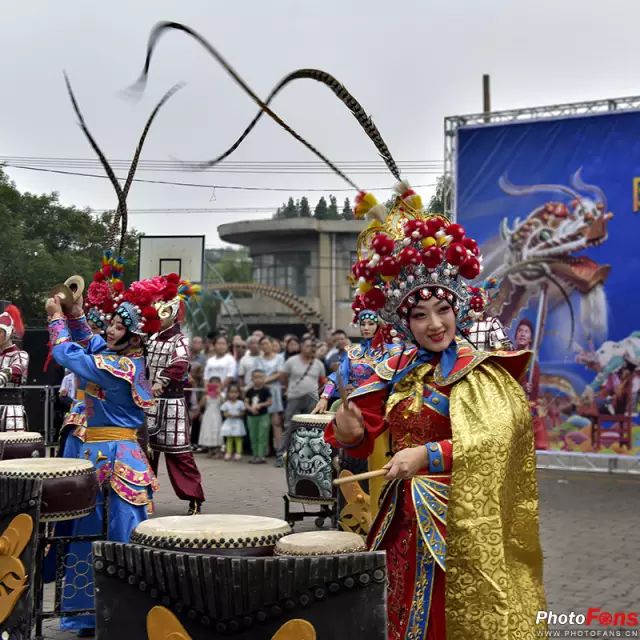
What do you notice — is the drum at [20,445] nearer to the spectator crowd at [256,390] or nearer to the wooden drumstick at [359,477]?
the wooden drumstick at [359,477]

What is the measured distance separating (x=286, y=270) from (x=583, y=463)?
34076 mm

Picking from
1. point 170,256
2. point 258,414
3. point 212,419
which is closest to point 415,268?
point 170,256

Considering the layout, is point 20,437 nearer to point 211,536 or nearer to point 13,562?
point 13,562

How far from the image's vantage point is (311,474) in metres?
8.55

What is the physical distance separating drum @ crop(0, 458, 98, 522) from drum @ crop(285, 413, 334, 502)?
3056mm

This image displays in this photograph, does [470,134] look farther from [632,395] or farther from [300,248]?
[300,248]

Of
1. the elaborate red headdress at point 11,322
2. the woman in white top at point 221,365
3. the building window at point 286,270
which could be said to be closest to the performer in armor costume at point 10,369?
the elaborate red headdress at point 11,322

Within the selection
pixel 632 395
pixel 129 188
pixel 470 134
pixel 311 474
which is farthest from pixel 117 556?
pixel 470 134

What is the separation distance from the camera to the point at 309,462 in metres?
8.55

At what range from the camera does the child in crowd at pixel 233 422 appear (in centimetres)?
1418

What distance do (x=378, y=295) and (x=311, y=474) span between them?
4733 mm

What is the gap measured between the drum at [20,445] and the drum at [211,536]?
338cm

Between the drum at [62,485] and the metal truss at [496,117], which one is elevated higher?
the metal truss at [496,117]

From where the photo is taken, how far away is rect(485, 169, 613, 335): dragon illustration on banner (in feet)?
39.9
